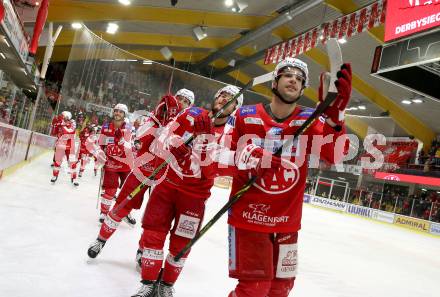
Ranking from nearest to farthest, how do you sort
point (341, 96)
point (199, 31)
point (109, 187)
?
point (341, 96) → point (109, 187) → point (199, 31)

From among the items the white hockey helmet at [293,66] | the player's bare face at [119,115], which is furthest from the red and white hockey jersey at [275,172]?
the player's bare face at [119,115]

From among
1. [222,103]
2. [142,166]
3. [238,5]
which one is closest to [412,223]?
[238,5]

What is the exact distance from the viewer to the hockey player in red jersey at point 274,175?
1.77 m

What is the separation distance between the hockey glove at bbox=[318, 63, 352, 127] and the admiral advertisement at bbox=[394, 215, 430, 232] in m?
11.6

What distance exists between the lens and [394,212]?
12.8 m

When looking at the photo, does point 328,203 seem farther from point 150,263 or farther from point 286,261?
point 286,261

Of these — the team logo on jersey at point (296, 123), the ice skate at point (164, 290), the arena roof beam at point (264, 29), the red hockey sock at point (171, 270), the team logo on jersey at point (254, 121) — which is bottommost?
the ice skate at point (164, 290)

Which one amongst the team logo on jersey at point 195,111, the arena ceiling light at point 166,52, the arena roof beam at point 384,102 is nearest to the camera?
the team logo on jersey at point 195,111

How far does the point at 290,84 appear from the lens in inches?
77.1

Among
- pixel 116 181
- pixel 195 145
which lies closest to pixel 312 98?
pixel 116 181

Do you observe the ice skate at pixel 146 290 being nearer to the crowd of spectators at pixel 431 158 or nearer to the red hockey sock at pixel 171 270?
the red hockey sock at pixel 171 270

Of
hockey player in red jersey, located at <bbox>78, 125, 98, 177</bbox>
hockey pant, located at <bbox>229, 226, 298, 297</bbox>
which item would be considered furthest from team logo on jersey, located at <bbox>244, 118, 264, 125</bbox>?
hockey player in red jersey, located at <bbox>78, 125, 98, 177</bbox>

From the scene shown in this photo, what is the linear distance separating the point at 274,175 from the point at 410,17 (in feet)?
13.9

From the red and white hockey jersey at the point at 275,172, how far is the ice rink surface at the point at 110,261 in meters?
1.09
